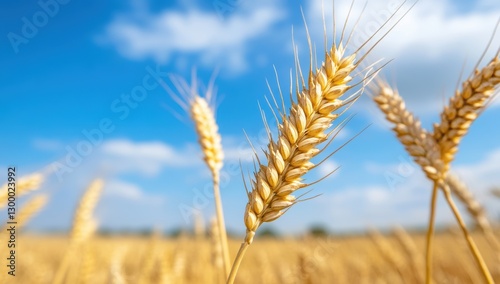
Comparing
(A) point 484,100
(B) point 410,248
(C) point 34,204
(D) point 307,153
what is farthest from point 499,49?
(C) point 34,204

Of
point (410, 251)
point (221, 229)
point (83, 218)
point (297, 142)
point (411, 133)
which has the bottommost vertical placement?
point (410, 251)

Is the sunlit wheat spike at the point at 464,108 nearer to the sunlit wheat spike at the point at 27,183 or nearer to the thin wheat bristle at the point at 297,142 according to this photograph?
the thin wheat bristle at the point at 297,142

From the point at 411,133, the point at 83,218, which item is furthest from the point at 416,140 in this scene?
the point at 83,218

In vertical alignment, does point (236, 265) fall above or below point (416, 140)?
below

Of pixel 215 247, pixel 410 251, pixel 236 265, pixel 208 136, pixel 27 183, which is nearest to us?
pixel 236 265

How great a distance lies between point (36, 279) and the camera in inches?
169

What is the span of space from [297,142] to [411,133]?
0.89 m

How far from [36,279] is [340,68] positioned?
170 inches

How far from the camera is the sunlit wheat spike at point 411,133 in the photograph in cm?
178

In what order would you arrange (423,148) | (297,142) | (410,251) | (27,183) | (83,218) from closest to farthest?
(297,142) < (423,148) < (27,183) < (83,218) < (410,251)

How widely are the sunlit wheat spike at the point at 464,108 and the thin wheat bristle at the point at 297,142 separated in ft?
2.55

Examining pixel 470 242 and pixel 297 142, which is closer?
pixel 297 142

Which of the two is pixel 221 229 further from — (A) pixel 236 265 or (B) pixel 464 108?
(B) pixel 464 108

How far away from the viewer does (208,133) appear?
2193mm
